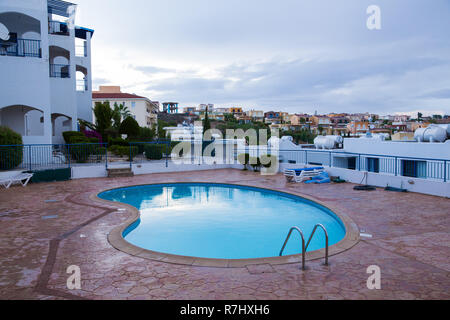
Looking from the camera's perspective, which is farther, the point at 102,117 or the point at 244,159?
the point at 102,117

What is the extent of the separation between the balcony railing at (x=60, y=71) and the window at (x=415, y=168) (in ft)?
71.7

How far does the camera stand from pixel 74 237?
6801mm

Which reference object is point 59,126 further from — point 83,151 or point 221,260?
point 221,260

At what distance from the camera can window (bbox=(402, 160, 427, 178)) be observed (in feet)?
51.8

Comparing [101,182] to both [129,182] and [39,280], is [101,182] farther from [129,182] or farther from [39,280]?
[39,280]

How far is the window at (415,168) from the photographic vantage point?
15.8m

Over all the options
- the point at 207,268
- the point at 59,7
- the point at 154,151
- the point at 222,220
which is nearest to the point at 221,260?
the point at 207,268

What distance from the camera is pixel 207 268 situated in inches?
205

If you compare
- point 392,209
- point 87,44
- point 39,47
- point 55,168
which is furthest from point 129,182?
point 87,44

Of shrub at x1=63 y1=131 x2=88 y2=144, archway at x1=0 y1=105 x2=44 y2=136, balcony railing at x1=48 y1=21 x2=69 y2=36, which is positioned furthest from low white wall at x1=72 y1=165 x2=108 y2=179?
balcony railing at x1=48 y1=21 x2=69 y2=36

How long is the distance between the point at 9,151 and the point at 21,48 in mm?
6632

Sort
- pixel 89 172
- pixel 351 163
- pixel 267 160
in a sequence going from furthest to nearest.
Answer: pixel 351 163 → pixel 267 160 → pixel 89 172

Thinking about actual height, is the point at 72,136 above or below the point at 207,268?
above

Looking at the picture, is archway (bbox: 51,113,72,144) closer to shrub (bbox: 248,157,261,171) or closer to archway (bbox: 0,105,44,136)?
archway (bbox: 0,105,44,136)
